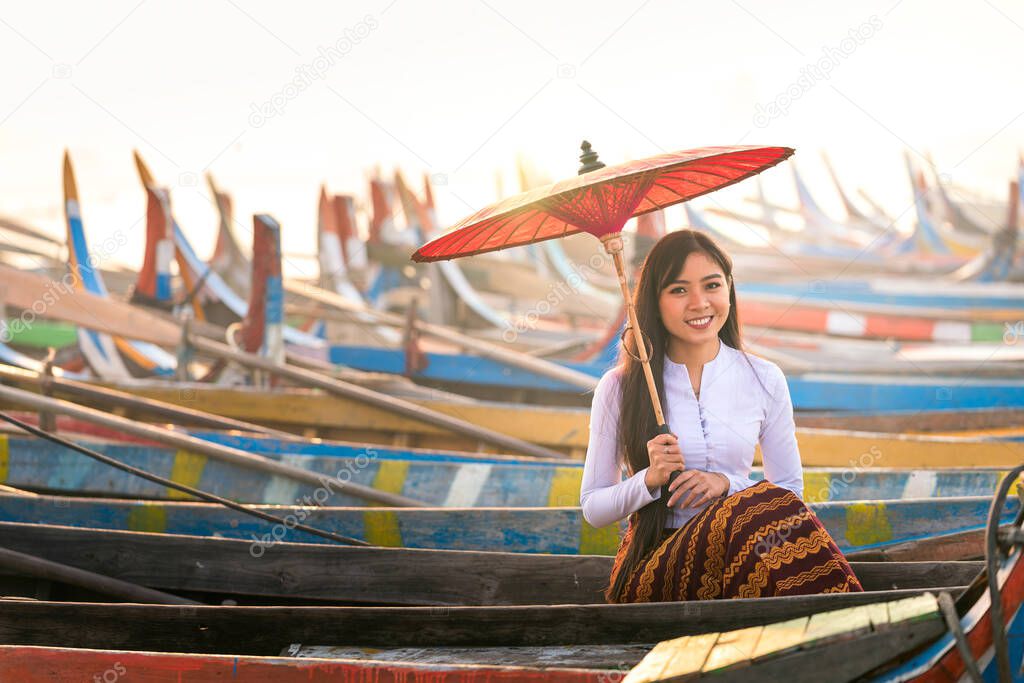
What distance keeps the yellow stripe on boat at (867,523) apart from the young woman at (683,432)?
3.06 ft

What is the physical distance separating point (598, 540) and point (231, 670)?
1569mm

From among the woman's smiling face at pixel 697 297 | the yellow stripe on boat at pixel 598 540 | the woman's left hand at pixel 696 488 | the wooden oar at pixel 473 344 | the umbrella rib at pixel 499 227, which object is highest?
the wooden oar at pixel 473 344

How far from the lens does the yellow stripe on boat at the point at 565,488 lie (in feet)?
13.8

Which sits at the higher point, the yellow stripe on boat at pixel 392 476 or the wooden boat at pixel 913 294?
the wooden boat at pixel 913 294

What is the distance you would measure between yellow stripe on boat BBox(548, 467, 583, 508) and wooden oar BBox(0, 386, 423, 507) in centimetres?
53

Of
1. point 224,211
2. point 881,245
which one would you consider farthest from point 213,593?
point 881,245

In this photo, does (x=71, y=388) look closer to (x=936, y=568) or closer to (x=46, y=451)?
(x=46, y=451)

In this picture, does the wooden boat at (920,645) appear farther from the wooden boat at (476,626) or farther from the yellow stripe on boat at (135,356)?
the yellow stripe on boat at (135,356)

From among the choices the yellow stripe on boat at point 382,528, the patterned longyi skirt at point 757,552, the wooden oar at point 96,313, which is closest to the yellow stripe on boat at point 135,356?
the wooden oar at point 96,313

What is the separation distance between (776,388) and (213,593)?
191 centimetres

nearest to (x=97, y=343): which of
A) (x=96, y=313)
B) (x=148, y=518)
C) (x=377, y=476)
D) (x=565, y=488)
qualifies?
(x=96, y=313)

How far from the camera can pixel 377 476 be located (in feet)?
14.4

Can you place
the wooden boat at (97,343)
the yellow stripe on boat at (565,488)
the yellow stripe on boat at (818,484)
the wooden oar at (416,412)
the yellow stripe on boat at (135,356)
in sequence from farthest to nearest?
the yellow stripe on boat at (135,356)
the wooden boat at (97,343)
the wooden oar at (416,412)
the yellow stripe on boat at (565,488)
the yellow stripe on boat at (818,484)

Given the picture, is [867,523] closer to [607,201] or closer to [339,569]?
[607,201]
